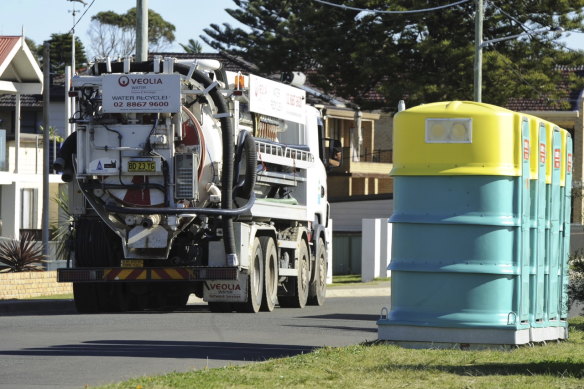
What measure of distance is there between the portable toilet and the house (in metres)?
25.9

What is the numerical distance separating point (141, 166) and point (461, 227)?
309 inches

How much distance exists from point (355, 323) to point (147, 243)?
3408 mm

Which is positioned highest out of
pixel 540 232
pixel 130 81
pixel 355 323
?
pixel 130 81

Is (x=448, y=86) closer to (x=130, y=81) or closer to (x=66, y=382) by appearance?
(x=130, y=81)

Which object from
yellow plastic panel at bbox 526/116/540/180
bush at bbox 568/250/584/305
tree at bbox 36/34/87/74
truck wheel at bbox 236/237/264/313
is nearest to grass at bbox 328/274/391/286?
truck wheel at bbox 236/237/264/313

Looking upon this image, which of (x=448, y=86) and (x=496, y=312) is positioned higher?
(x=448, y=86)

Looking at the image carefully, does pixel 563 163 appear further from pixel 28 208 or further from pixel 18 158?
pixel 28 208

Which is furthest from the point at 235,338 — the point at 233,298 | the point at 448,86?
the point at 448,86

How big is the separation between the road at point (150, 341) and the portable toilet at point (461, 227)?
172cm

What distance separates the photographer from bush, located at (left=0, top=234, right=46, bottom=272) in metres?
30.5

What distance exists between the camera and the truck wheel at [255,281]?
22220 millimetres

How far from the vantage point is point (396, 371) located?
12.2 metres

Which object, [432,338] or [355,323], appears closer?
[432,338]

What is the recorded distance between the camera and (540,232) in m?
15.0
